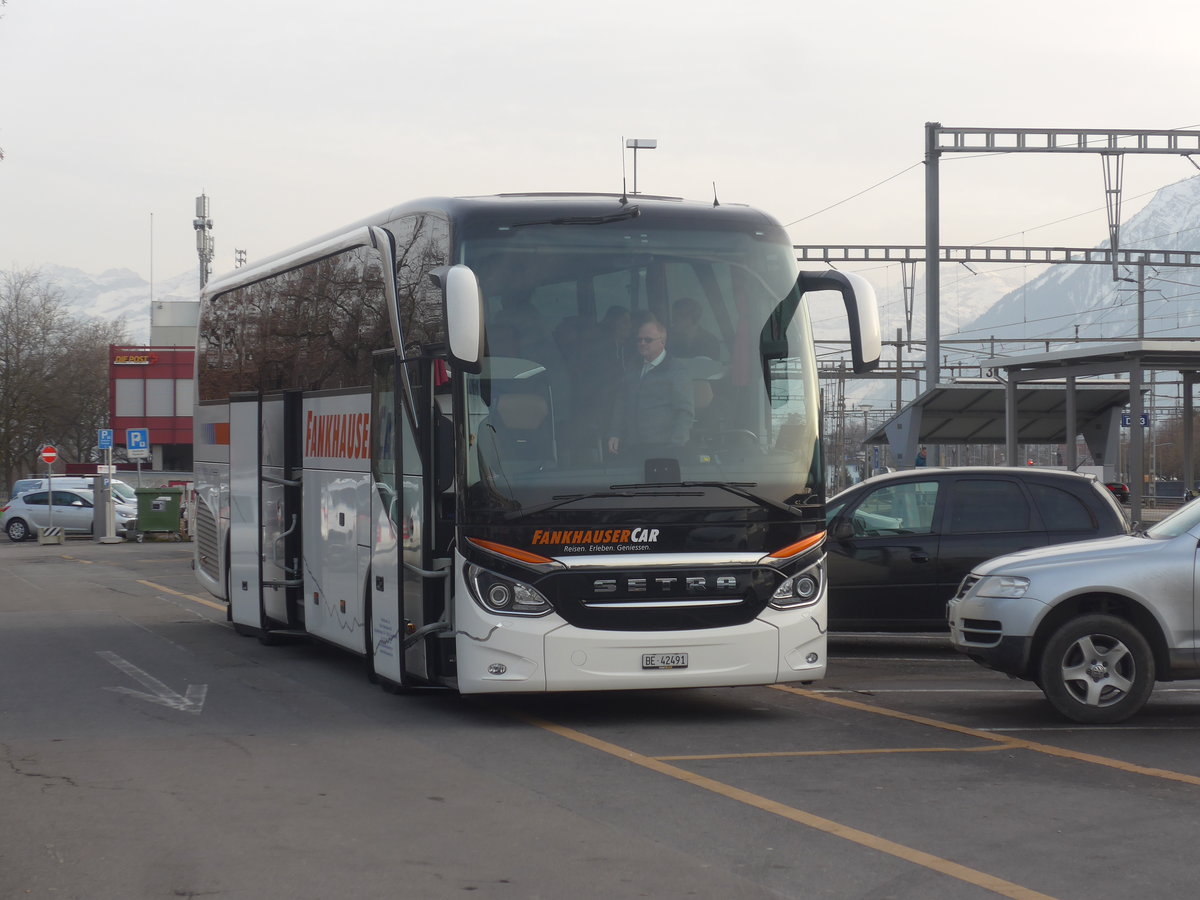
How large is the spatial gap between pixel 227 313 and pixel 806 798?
9968 mm

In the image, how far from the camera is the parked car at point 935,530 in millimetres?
12711

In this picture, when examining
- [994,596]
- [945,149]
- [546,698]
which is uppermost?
[945,149]

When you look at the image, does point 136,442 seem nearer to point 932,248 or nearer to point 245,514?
point 932,248

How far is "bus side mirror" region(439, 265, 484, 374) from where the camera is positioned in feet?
28.9

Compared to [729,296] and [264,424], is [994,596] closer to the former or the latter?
[729,296]

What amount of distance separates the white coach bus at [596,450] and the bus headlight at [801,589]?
0.05 ft

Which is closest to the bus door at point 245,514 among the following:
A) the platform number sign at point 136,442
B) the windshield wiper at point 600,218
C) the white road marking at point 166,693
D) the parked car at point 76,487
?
the white road marking at point 166,693

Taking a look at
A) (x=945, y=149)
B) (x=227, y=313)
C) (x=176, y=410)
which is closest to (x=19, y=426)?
(x=176, y=410)

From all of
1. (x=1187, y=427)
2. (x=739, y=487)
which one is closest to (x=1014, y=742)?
(x=739, y=487)

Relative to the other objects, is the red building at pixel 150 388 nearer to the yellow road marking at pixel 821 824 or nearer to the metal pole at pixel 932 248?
the metal pole at pixel 932 248

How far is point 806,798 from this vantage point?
7.26m

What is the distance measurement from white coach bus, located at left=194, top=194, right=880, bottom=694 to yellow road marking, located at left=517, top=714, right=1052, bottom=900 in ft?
2.31

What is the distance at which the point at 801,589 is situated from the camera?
31.6 ft

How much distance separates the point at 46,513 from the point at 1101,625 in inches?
1442
